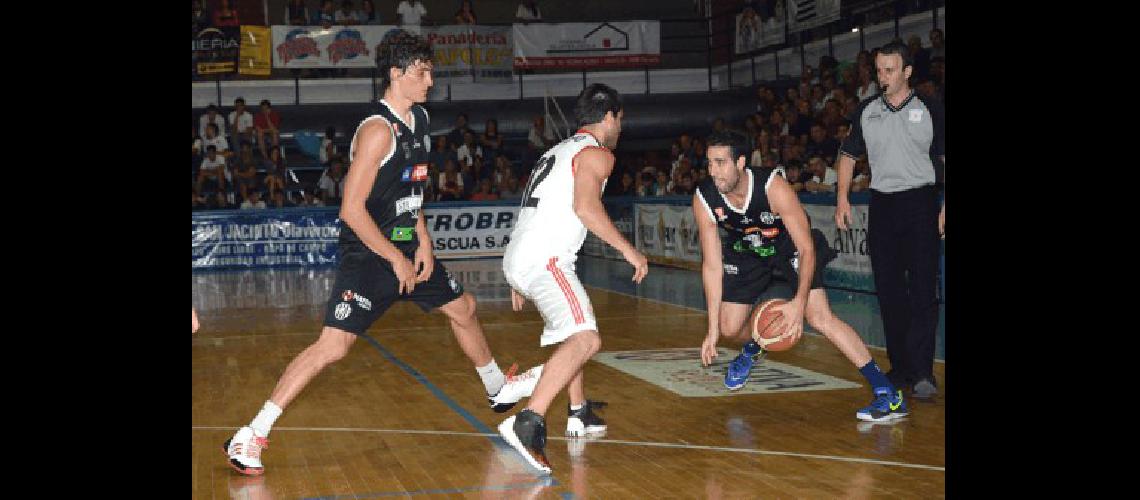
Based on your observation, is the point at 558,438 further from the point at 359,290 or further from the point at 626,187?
the point at 626,187

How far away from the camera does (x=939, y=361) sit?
8.92m

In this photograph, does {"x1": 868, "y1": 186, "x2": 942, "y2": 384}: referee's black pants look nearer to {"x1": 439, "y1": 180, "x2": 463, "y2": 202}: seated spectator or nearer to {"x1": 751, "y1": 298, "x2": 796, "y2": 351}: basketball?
{"x1": 751, "y1": 298, "x2": 796, "y2": 351}: basketball

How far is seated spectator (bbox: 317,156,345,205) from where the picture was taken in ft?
76.9

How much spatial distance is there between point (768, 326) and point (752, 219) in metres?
0.64

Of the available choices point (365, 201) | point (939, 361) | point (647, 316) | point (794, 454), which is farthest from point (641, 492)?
point (647, 316)

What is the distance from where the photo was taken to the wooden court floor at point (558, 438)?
5.31 meters

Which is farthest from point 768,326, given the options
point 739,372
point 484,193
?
point 484,193

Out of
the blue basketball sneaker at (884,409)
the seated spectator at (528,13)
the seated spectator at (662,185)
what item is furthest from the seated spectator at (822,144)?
the blue basketball sneaker at (884,409)

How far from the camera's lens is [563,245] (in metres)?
5.84

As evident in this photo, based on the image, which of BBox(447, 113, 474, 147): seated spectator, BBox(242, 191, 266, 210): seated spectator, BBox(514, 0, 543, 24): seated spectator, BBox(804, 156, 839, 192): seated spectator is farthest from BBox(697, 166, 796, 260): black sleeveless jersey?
BBox(514, 0, 543, 24): seated spectator

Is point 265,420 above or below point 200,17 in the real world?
below

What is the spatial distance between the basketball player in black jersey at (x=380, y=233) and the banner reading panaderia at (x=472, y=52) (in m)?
18.9

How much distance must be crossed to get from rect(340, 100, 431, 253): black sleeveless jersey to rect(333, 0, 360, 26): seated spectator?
64.2 feet

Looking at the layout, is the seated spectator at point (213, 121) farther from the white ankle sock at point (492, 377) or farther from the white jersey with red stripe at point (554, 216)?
the white jersey with red stripe at point (554, 216)
